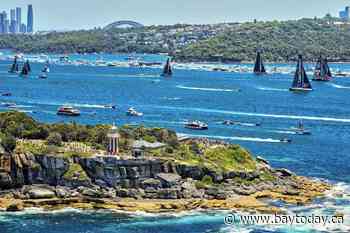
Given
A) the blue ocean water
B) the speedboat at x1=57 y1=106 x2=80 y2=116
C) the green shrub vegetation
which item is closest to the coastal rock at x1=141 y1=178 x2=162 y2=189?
the green shrub vegetation

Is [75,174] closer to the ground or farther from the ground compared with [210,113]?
farther from the ground

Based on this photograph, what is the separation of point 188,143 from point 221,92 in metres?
91.1

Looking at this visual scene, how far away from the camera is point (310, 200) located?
63.0 meters

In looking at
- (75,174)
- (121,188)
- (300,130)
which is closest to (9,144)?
(75,174)

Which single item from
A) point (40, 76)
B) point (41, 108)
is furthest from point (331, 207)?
point (40, 76)

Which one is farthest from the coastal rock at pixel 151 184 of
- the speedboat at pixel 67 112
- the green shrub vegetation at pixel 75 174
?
the speedboat at pixel 67 112

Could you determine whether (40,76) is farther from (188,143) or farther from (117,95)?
(188,143)

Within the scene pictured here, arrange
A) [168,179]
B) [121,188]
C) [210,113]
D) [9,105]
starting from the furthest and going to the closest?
[210,113], [9,105], [168,179], [121,188]

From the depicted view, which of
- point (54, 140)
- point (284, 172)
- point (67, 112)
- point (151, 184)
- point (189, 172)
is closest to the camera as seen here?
point (151, 184)

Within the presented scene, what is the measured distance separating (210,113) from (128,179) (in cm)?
6207

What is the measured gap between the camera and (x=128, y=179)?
203ft

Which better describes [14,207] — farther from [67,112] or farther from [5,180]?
[67,112]

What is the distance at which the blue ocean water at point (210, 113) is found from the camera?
57062 mm

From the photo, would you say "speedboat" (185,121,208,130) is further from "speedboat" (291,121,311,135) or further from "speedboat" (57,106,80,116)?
"speedboat" (57,106,80,116)
